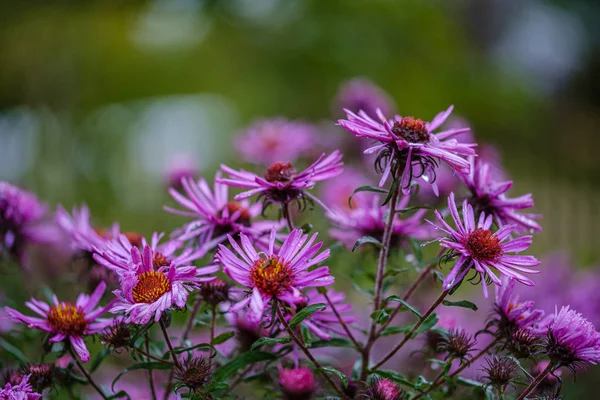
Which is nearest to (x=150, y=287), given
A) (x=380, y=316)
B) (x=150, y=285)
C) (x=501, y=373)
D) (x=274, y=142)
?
(x=150, y=285)

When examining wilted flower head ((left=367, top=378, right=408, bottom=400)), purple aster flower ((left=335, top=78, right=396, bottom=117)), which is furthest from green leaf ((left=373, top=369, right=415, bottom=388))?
purple aster flower ((left=335, top=78, right=396, bottom=117))

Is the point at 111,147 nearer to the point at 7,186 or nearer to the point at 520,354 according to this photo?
the point at 7,186

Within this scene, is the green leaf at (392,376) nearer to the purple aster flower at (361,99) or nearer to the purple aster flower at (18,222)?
the purple aster flower at (18,222)

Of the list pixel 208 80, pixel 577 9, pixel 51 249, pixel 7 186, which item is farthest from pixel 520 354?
pixel 577 9

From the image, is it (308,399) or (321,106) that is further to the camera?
(321,106)

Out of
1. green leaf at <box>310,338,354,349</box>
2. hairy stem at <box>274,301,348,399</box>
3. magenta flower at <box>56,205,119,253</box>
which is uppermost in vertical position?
green leaf at <box>310,338,354,349</box>

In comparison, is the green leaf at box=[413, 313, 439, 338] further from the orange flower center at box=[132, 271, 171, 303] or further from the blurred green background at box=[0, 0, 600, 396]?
the blurred green background at box=[0, 0, 600, 396]

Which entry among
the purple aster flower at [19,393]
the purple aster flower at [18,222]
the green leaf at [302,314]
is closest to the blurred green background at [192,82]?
the purple aster flower at [18,222]

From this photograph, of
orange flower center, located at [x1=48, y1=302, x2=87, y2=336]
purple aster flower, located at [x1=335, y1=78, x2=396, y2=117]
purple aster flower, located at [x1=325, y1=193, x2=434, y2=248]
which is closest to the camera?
orange flower center, located at [x1=48, y1=302, x2=87, y2=336]
